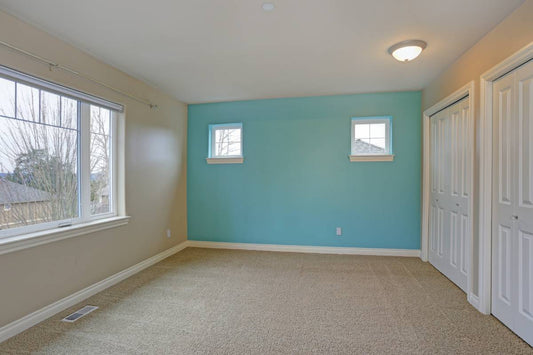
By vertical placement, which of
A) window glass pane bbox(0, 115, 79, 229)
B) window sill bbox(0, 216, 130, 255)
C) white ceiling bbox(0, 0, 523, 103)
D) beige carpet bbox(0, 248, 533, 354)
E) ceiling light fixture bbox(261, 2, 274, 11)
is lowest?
beige carpet bbox(0, 248, 533, 354)

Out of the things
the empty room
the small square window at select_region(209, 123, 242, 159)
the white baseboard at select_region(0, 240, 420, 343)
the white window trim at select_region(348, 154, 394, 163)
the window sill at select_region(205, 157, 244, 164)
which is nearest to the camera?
the empty room

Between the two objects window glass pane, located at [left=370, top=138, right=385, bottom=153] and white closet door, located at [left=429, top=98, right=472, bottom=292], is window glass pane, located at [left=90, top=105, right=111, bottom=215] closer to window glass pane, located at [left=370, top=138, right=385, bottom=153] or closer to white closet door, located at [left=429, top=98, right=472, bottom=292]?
window glass pane, located at [left=370, top=138, right=385, bottom=153]

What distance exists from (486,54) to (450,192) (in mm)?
1481

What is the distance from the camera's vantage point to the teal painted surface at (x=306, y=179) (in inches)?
161

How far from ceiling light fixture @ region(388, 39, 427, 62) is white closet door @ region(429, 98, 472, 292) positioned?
0.78 m

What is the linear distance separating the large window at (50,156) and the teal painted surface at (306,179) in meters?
1.77

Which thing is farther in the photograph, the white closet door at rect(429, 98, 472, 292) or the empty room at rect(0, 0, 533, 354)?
the white closet door at rect(429, 98, 472, 292)

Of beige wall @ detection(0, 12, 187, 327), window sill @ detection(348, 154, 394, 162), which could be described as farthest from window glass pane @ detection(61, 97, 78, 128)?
window sill @ detection(348, 154, 394, 162)

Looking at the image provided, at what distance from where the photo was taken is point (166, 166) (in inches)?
165

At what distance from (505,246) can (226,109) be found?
3.97m

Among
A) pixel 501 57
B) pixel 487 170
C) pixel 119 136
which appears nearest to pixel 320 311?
pixel 487 170

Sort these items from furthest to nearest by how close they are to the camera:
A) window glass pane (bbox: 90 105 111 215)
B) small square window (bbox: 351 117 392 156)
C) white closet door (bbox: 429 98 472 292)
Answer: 1. small square window (bbox: 351 117 392 156)
2. window glass pane (bbox: 90 105 111 215)
3. white closet door (bbox: 429 98 472 292)

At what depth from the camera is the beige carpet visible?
1.98 meters

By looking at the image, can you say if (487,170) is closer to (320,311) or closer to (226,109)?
(320,311)
